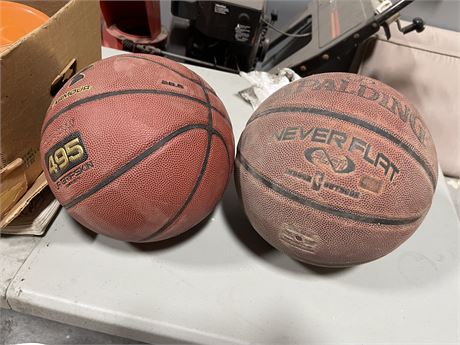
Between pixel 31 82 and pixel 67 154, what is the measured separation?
212mm

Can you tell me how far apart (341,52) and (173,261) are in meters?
0.86

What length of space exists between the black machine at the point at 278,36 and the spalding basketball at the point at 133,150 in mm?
702

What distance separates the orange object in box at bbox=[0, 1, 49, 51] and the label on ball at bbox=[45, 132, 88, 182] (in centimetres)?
46

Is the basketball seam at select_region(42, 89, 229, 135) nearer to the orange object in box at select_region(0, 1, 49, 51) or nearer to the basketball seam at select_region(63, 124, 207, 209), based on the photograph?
the basketball seam at select_region(63, 124, 207, 209)

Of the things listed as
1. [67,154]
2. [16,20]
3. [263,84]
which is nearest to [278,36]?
[263,84]

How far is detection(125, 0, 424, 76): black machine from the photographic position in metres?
1.29

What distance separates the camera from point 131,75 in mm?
775

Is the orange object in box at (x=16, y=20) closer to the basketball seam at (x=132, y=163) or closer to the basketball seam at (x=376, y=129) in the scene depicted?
the basketball seam at (x=132, y=163)

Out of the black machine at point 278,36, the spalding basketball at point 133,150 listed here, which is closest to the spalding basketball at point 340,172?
the spalding basketball at point 133,150

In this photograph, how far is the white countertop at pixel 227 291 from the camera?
0.80 meters

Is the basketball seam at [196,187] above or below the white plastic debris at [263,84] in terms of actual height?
above

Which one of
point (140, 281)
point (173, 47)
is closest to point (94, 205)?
point (140, 281)

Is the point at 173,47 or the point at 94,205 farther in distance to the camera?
the point at 173,47

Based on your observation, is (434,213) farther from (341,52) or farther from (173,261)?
(173,261)
